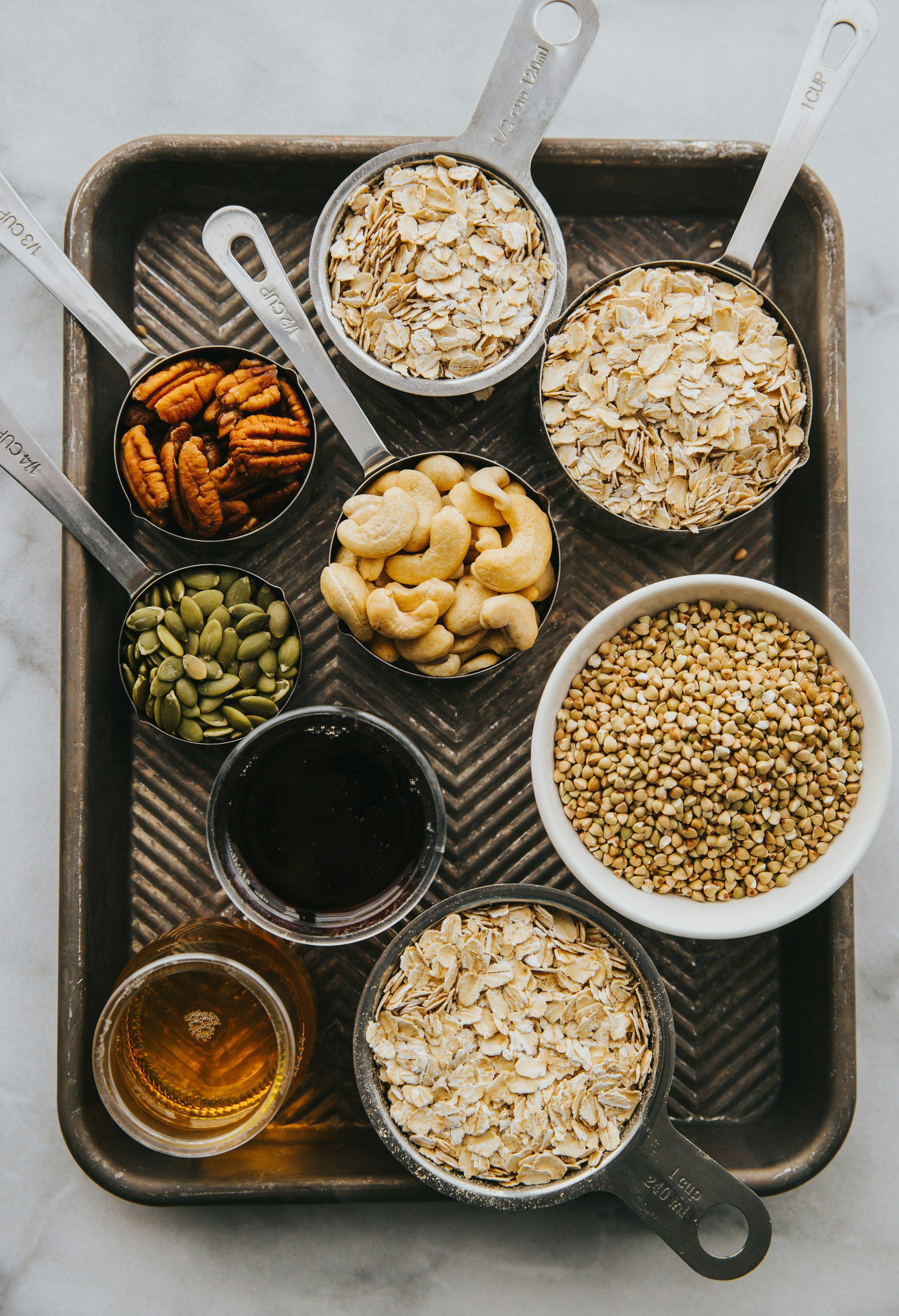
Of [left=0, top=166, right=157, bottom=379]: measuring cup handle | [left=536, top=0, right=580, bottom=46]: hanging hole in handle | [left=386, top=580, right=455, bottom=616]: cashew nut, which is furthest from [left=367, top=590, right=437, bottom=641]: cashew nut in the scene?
[left=536, top=0, right=580, bottom=46]: hanging hole in handle

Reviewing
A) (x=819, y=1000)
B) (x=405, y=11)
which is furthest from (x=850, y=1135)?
(x=405, y=11)

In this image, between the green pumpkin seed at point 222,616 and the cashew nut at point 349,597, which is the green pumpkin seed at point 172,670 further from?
the cashew nut at point 349,597

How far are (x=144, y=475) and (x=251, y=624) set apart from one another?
20cm

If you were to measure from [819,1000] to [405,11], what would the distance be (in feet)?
4.49

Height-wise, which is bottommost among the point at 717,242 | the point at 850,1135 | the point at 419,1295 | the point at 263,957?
the point at 419,1295

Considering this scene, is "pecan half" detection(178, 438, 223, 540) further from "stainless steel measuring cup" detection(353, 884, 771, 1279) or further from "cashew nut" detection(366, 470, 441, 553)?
"stainless steel measuring cup" detection(353, 884, 771, 1279)

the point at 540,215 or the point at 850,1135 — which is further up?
the point at 540,215

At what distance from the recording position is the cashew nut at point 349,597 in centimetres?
90

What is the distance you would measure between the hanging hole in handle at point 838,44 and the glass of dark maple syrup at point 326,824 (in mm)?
914

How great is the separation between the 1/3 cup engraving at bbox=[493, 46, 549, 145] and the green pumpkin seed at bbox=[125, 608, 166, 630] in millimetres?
654

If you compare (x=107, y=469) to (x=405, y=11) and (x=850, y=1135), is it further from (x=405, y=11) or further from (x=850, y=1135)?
(x=850, y=1135)

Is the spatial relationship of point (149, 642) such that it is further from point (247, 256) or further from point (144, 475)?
point (247, 256)

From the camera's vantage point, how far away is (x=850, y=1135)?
1.10 meters

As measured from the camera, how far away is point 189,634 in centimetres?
94
